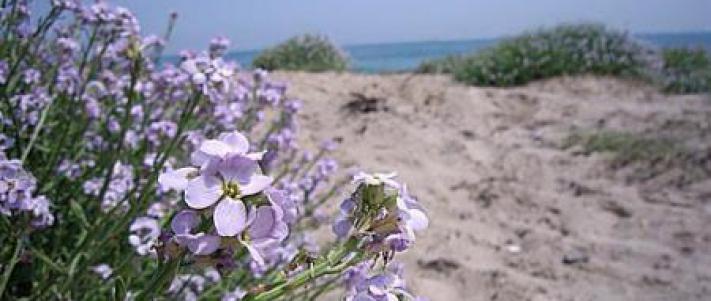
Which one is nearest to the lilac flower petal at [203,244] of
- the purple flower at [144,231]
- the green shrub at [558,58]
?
the purple flower at [144,231]

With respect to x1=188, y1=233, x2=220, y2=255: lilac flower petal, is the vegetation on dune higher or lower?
lower

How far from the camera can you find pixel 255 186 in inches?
22.9

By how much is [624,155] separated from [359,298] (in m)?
3.96

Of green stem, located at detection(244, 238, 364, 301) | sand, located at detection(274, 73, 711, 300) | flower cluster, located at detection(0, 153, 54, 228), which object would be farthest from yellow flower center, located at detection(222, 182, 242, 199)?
sand, located at detection(274, 73, 711, 300)

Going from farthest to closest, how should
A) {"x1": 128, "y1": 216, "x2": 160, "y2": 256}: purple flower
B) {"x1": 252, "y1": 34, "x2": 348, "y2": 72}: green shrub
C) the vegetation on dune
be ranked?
{"x1": 252, "y1": 34, "x2": 348, "y2": 72}: green shrub
the vegetation on dune
{"x1": 128, "y1": 216, "x2": 160, "y2": 256}: purple flower

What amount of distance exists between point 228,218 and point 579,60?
7966 mm

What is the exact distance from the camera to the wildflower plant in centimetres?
60

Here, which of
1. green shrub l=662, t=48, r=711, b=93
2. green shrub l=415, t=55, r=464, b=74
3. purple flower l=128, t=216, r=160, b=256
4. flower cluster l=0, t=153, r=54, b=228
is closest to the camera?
flower cluster l=0, t=153, r=54, b=228

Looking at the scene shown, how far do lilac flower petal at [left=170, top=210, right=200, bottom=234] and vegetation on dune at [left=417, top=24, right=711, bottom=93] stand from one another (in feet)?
23.8

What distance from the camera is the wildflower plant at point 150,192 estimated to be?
1.98ft

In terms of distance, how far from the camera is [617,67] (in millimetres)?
7820

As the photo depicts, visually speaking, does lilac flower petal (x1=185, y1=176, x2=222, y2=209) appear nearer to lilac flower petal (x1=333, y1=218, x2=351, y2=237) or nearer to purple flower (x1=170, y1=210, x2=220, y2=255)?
purple flower (x1=170, y1=210, x2=220, y2=255)

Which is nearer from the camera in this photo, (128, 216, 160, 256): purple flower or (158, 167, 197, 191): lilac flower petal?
(158, 167, 197, 191): lilac flower petal

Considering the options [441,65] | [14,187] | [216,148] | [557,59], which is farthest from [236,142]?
[441,65]
